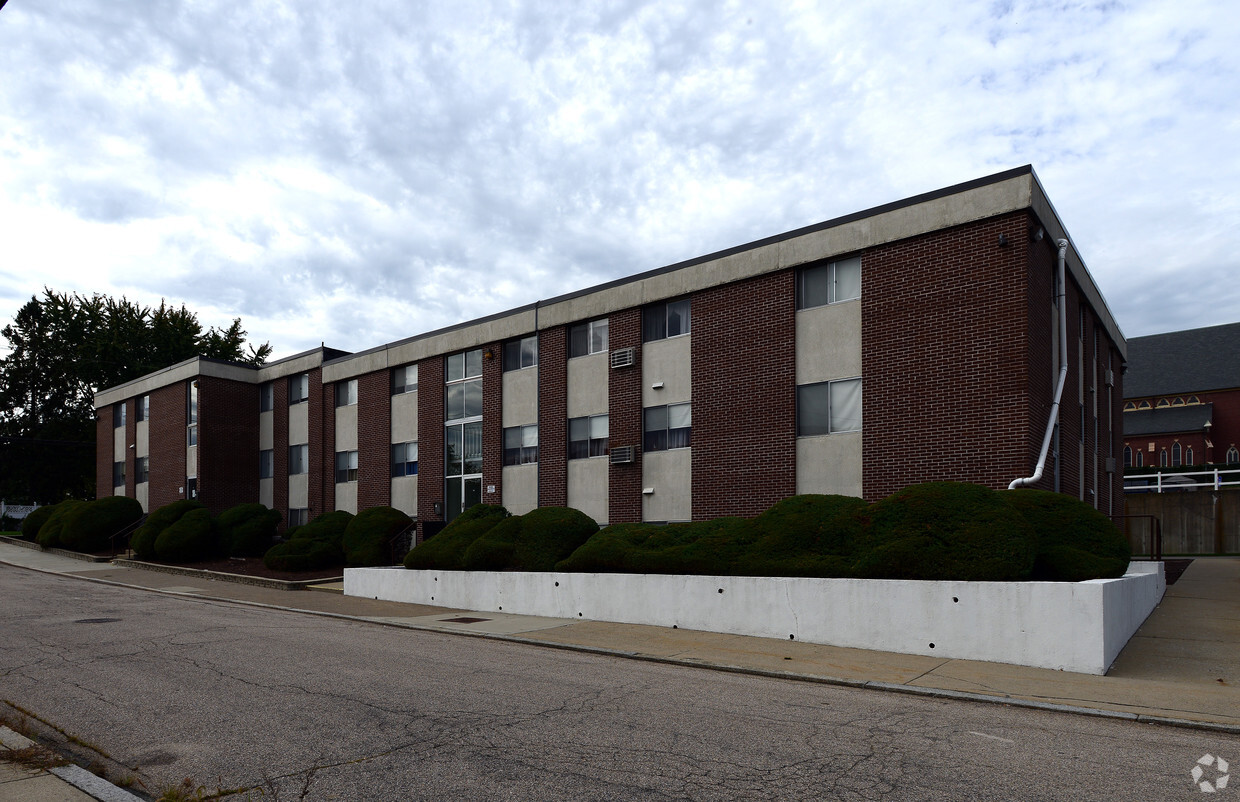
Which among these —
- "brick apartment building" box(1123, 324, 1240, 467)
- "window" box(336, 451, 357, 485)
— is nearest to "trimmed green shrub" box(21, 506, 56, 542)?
"window" box(336, 451, 357, 485)

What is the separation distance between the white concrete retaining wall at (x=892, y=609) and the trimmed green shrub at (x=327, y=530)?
11552 millimetres

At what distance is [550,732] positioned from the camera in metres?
7.38

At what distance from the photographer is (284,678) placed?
9906mm

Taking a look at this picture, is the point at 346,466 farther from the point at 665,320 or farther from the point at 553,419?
the point at 665,320

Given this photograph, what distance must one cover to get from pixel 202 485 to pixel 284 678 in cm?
3202

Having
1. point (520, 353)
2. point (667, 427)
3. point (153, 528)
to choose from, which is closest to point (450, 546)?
point (667, 427)

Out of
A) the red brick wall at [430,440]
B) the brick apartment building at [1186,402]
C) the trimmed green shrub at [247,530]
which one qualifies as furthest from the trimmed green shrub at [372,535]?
the brick apartment building at [1186,402]

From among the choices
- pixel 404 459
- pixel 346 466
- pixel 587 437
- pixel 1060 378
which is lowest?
pixel 346 466

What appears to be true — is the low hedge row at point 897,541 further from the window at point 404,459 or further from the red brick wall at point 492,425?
the window at point 404,459

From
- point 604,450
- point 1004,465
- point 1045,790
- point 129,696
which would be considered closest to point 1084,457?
point 1004,465

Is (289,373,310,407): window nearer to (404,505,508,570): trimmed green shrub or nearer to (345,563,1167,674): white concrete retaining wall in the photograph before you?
(404,505,508,570): trimmed green shrub

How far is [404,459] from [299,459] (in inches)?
326

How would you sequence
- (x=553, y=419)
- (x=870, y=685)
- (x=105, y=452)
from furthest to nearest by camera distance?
1. (x=105, y=452)
2. (x=553, y=419)
3. (x=870, y=685)

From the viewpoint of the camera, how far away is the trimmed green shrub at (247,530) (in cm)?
3047
